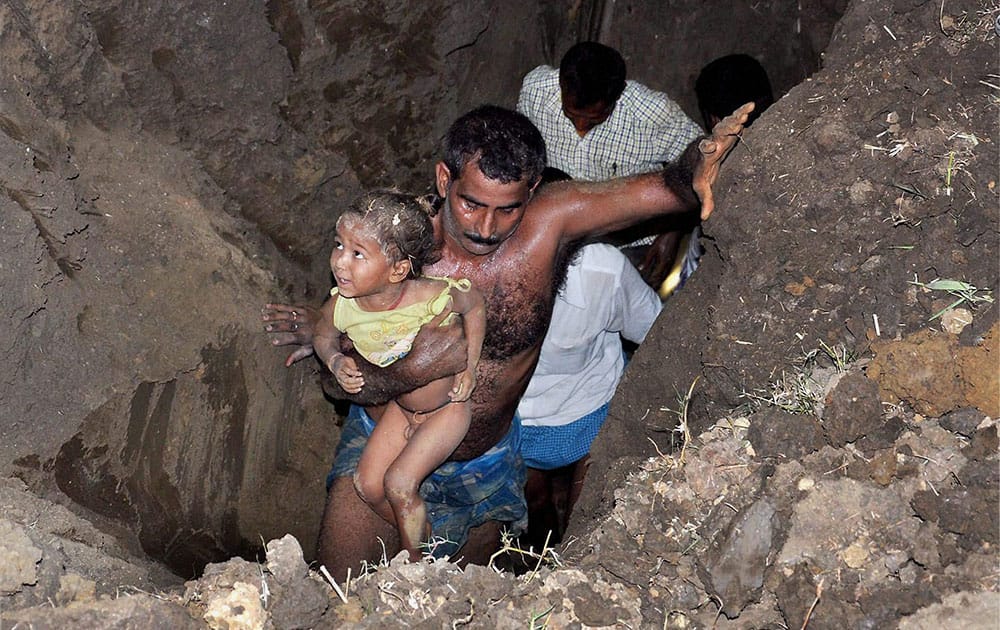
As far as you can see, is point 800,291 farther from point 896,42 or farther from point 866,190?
point 896,42

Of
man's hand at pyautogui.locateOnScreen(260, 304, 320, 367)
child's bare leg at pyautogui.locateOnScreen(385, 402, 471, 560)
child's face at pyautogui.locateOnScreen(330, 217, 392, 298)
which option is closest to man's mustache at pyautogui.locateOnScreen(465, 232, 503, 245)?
child's face at pyautogui.locateOnScreen(330, 217, 392, 298)

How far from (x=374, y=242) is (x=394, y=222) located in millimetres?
98

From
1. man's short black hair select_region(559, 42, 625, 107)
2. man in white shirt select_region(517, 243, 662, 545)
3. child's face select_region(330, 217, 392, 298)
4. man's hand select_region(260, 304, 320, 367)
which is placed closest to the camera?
child's face select_region(330, 217, 392, 298)

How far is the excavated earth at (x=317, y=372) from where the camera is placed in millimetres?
2240

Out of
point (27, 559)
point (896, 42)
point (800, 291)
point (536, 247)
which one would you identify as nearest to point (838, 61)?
point (896, 42)

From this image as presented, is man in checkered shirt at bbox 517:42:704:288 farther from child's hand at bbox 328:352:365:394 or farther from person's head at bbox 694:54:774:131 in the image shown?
child's hand at bbox 328:352:365:394

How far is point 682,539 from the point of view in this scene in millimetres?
2422

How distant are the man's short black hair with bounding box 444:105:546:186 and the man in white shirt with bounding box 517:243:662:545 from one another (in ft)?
2.04

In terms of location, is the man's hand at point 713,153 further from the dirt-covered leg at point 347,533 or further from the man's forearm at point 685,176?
the dirt-covered leg at point 347,533

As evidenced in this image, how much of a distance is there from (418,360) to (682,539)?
1.27 meters

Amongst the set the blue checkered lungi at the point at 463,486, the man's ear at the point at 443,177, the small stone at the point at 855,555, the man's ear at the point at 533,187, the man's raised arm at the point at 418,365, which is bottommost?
the blue checkered lungi at the point at 463,486

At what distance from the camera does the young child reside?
2938 mm

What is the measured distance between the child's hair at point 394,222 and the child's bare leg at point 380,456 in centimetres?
79

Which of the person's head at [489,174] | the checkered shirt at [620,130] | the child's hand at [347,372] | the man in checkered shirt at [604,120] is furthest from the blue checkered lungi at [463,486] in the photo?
the checkered shirt at [620,130]
